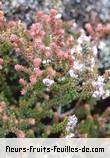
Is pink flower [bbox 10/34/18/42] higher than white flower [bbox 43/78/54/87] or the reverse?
higher

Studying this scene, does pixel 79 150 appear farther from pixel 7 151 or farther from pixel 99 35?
pixel 99 35

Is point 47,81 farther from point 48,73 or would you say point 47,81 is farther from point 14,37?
point 14,37

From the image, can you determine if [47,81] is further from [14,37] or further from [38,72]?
[14,37]

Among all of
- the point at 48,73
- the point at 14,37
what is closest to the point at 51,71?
the point at 48,73

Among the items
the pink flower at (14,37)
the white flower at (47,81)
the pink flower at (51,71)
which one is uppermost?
the pink flower at (14,37)

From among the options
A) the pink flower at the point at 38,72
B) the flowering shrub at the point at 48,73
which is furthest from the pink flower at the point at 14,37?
the pink flower at the point at 38,72

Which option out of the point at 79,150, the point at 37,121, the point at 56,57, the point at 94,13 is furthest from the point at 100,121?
the point at 94,13

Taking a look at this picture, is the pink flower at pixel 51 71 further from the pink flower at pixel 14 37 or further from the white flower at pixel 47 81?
the pink flower at pixel 14 37

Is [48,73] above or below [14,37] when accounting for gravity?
below

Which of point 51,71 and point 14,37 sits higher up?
point 14,37

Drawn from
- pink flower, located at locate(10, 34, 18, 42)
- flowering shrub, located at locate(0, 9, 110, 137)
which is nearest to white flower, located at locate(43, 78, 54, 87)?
flowering shrub, located at locate(0, 9, 110, 137)

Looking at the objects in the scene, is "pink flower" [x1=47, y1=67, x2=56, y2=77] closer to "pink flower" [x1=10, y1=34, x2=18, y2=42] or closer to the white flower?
the white flower

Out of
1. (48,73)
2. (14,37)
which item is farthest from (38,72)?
(14,37)
